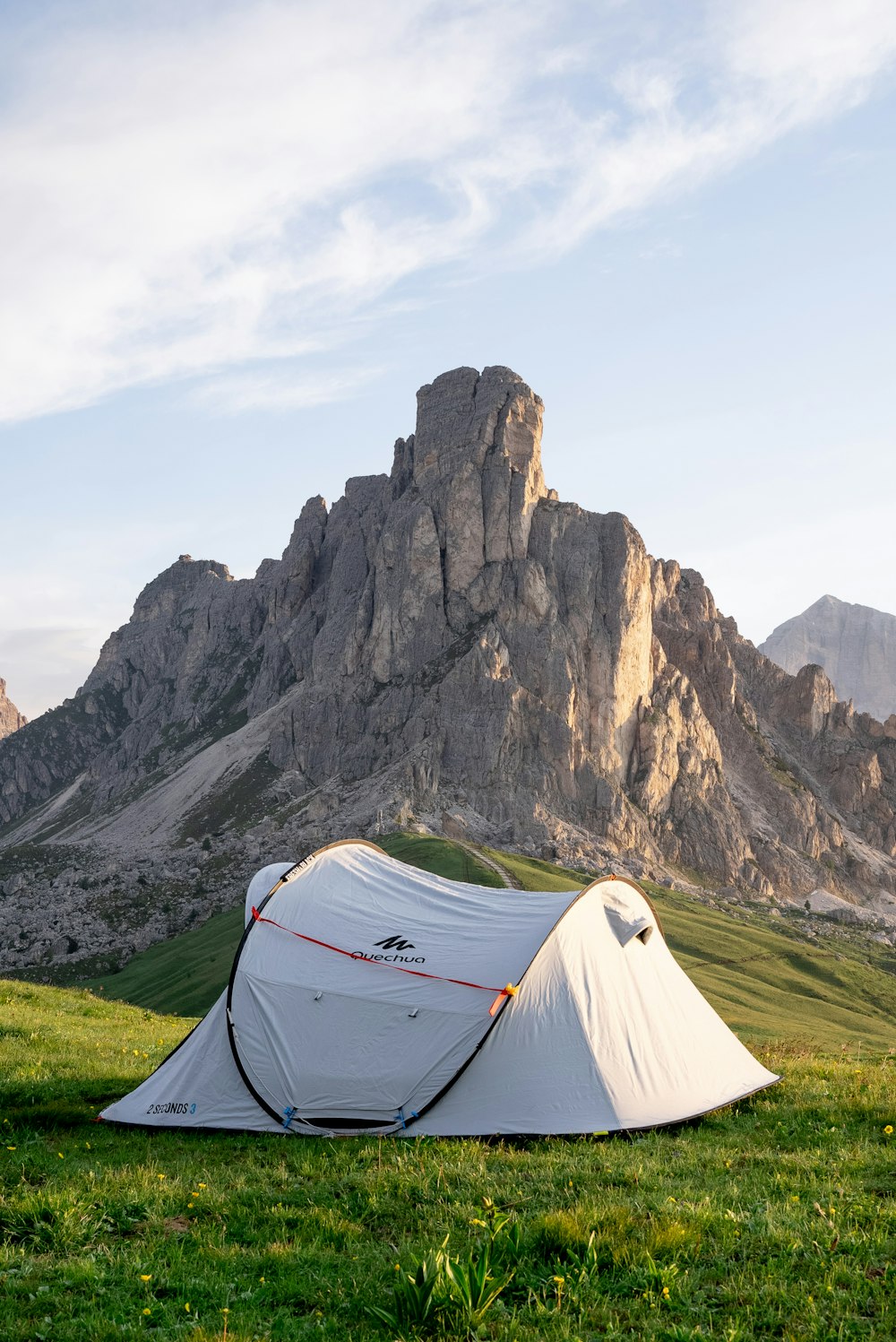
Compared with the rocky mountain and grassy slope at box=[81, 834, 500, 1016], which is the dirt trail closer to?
grassy slope at box=[81, 834, 500, 1016]

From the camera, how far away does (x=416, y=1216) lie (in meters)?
9.26

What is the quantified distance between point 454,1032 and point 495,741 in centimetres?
11301

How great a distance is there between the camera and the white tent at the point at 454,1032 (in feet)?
42.7

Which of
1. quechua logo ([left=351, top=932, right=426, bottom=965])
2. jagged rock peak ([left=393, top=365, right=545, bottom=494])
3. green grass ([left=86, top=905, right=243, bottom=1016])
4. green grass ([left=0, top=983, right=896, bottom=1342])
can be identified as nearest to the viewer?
green grass ([left=0, top=983, right=896, bottom=1342])

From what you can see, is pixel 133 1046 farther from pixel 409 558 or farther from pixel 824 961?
pixel 409 558

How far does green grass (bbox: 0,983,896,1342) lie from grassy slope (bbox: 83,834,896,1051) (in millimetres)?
45425

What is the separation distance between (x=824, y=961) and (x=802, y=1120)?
83.4 meters

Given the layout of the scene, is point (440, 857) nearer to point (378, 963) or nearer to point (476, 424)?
point (378, 963)

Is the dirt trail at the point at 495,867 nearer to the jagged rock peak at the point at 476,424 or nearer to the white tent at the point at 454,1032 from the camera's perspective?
the white tent at the point at 454,1032

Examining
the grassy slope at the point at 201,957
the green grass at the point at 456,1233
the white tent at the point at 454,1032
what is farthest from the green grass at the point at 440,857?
the green grass at the point at 456,1233

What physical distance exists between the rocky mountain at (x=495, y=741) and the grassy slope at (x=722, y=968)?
15.7 metres

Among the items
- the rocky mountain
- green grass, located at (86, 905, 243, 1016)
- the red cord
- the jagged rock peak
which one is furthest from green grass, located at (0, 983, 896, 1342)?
the jagged rock peak

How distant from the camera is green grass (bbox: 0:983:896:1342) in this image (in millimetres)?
7090

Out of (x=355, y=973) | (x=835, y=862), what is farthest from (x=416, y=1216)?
(x=835, y=862)
